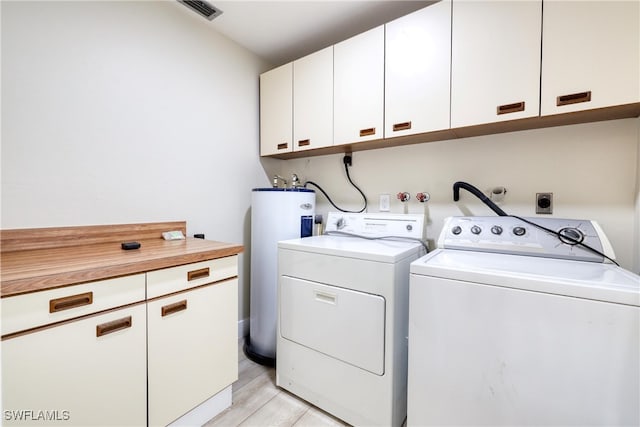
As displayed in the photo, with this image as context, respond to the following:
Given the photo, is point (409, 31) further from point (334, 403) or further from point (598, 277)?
point (334, 403)

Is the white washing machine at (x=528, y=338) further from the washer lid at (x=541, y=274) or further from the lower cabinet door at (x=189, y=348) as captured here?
the lower cabinet door at (x=189, y=348)

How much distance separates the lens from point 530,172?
4.86ft

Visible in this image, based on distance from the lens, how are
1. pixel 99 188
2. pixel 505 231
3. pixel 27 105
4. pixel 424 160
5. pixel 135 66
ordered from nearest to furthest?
pixel 27 105 < pixel 505 231 < pixel 99 188 < pixel 135 66 < pixel 424 160

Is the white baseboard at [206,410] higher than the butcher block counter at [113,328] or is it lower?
lower

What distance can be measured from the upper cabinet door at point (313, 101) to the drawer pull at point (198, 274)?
3.72 ft

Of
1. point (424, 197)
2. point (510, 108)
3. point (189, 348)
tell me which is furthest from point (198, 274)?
point (510, 108)

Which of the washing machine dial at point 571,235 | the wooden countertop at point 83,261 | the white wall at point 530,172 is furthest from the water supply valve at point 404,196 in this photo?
the wooden countertop at point 83,261

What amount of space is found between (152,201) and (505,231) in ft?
6.66

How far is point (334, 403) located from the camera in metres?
1.37

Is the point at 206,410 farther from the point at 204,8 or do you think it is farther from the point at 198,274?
the point at 204,8

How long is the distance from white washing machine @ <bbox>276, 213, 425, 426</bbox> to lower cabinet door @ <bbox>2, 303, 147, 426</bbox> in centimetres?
71

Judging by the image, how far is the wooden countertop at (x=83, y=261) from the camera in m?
0.82

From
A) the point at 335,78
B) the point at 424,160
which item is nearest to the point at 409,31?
the point at 335,78

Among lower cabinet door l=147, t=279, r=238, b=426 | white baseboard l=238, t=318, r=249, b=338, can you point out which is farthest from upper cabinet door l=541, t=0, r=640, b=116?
white baseboard l=238, t=318, r=249, b=338
